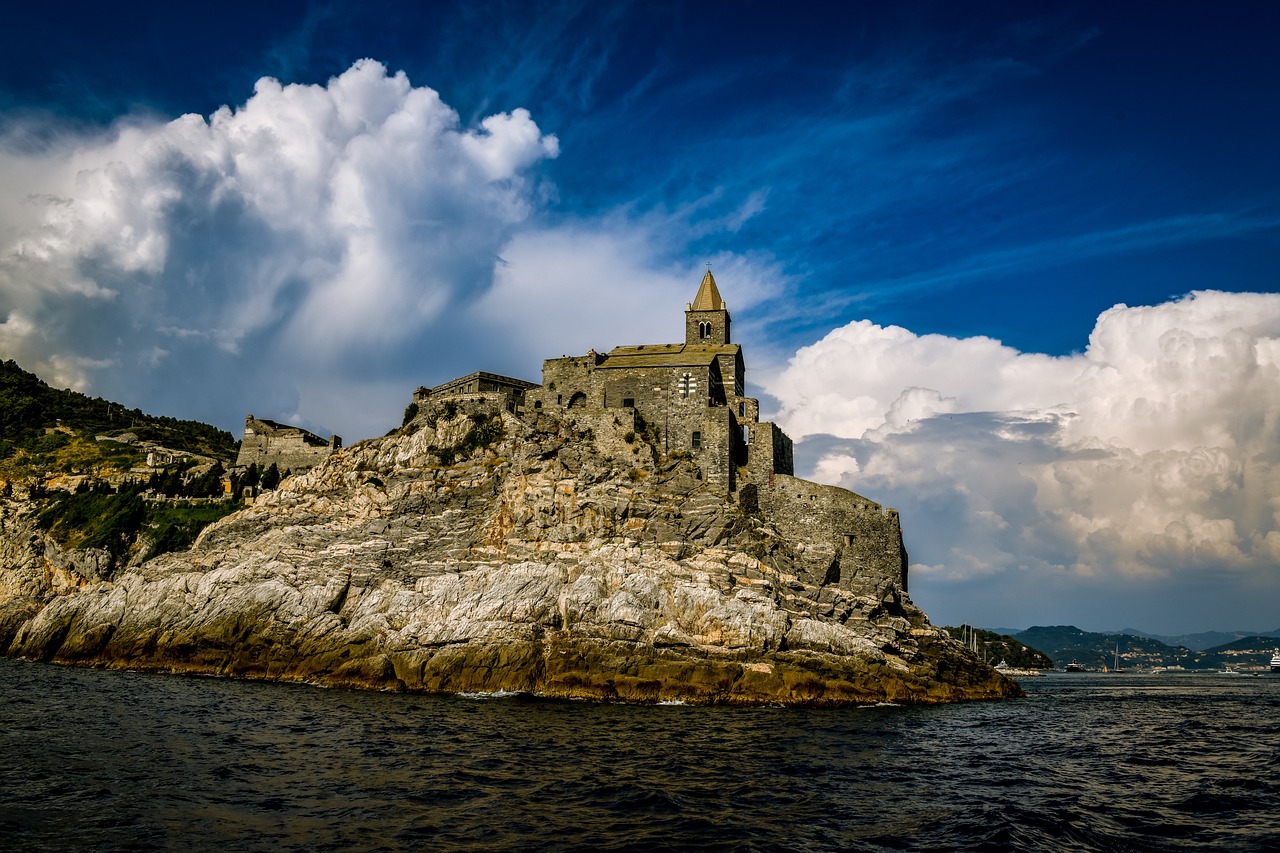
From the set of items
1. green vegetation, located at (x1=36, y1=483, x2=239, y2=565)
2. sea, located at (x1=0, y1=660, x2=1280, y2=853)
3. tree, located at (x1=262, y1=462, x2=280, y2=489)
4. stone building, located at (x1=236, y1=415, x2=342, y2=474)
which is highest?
stone building, located at (x1=236, y1=415, x2=342, y2=474)

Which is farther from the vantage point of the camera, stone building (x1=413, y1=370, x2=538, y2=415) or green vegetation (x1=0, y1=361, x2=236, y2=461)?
green vegetation (x1=0, y1=361, x2=236, y2=461)

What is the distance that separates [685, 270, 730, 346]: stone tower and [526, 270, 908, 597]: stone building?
79 millimetres

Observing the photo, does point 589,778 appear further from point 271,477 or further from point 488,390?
point 271,477

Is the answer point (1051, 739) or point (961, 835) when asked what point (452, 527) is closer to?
point (1051, 739)

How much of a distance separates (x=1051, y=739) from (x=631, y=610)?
2074cm

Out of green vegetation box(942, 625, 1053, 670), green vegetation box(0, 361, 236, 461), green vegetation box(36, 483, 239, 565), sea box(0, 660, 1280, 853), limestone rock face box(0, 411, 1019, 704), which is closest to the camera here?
sea box(0, 660, 1280, 853)

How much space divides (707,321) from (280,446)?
40479mm

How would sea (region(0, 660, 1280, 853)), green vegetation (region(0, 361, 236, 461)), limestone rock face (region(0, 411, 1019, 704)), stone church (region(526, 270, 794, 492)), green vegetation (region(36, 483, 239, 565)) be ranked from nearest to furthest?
sea (region(0, 660, 1280, 853)), limestone rock face (region(0, 411, 1019, 704)), stone church (region(526, 270, 794, 492)), green vegetation (region(36, 483, 239, 565)), green vegetation (region(0, 361, 236, 461))

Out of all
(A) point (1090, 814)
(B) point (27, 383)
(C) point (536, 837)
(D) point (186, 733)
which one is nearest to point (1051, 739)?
(A) point (1090, 814)

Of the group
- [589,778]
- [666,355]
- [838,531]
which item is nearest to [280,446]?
[666,355]

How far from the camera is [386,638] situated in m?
46.0

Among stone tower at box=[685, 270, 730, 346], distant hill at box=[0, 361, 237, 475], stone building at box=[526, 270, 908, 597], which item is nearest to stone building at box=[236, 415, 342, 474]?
distant hill at box=[0, 361, 237, 475]

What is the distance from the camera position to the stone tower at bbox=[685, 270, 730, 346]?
62812mm

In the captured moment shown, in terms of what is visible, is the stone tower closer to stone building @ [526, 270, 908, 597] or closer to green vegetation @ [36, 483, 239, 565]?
stone building @ [526, 270, 908, 597]
